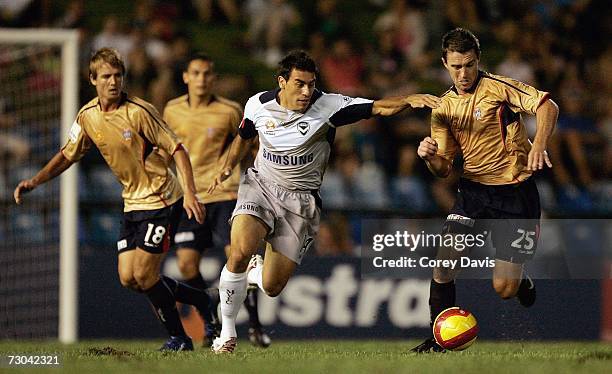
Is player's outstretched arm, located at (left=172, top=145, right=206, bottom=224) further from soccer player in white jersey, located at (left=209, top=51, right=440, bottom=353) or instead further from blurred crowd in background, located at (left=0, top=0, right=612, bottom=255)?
blurred crowd in background, located at (left=0, top=0, right=612, bottom=255)

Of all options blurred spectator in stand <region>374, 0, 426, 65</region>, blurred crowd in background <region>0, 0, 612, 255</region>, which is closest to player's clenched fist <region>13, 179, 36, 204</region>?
blurred crowd in background <region>0, 0, 612, 255</region>

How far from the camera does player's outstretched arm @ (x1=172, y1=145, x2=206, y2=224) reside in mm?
9031

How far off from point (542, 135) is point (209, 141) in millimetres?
3726

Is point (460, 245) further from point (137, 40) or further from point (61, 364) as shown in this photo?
point (137, 40)

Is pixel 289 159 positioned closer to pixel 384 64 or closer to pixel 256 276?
pixel 256 276

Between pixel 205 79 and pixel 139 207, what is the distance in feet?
6.52

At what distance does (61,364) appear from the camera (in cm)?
808

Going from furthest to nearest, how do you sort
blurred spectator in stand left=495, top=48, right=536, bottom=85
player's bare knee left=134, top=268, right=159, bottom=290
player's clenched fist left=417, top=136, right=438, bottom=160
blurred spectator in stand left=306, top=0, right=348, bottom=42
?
1. blurred spectator in stand left=495, top=48, right=536, bottom=85
2. blurred spectator in stand left=306, top=0, right=348, bottom=42
3. player's bare knee left=134, top=268, right=159, bottom=290
4. player's clenched fist left=417, top=136, right=438, bottom=160

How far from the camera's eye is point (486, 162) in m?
9.46

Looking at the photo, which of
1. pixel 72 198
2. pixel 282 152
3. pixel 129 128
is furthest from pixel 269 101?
pixel 72 198

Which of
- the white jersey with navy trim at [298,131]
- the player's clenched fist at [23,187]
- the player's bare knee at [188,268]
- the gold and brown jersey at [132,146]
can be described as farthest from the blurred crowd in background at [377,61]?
the white jersey with navy trim at [298,131]

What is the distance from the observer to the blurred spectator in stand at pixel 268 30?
54.0 ft

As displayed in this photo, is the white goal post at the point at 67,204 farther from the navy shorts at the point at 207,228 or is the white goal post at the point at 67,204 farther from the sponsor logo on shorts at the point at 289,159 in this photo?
the sponsor logo on shorts at the point at 289,159

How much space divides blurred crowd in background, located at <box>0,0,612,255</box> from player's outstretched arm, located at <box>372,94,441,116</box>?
4.97m
